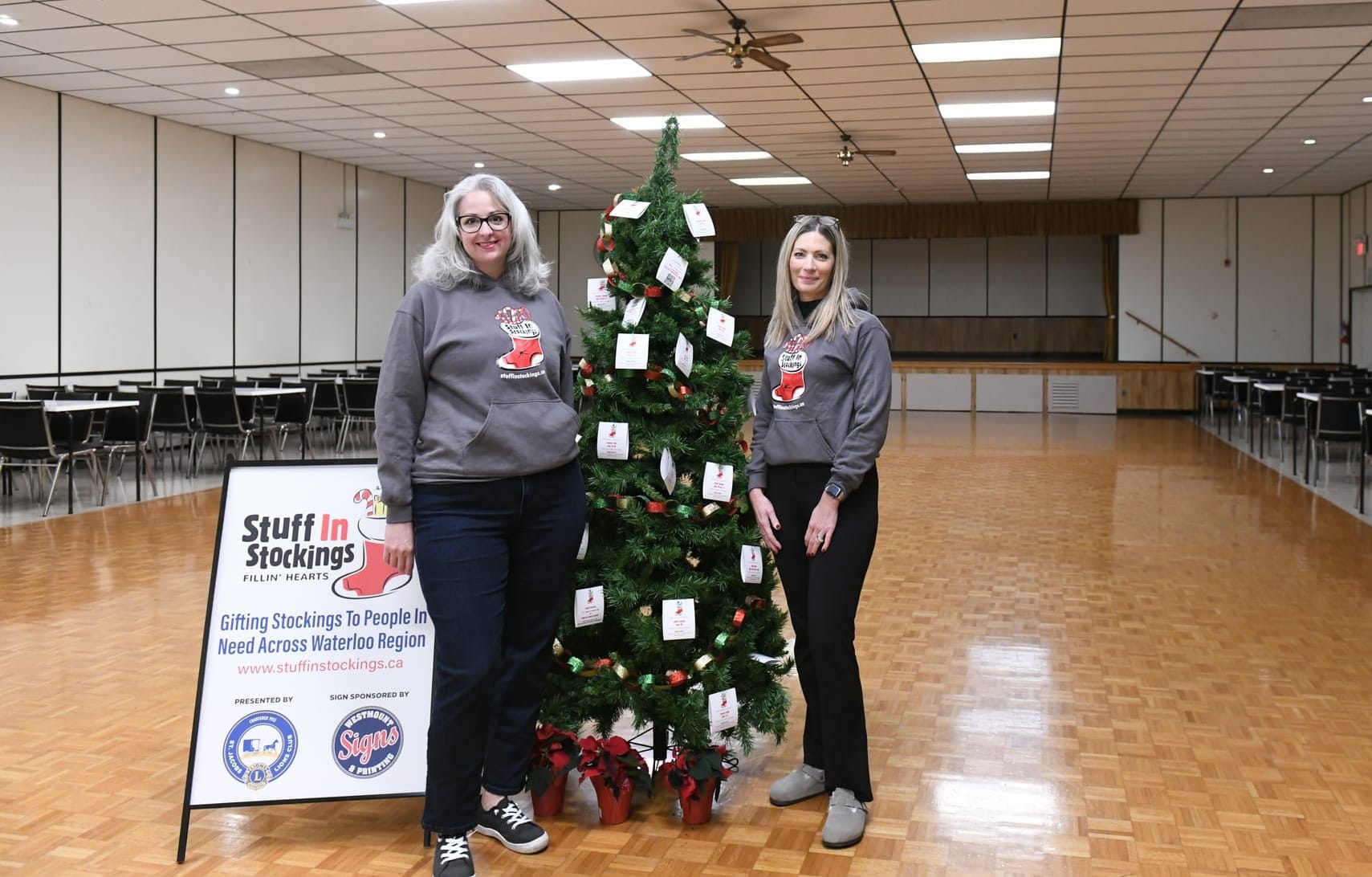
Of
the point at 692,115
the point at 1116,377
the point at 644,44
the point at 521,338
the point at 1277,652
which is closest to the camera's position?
the point at 521,338

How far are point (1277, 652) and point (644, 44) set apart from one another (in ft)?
20.3

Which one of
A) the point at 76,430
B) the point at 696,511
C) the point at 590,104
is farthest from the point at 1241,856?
the point at 590,104

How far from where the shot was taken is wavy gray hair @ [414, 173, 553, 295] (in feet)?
9.29

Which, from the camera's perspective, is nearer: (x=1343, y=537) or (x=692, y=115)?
(x=1343, y=537)

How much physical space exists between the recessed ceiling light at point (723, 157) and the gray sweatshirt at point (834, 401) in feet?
37.6

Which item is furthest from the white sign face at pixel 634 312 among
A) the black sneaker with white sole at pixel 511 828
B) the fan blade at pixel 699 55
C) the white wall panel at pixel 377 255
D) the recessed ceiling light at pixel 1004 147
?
the white wall panel at pixel 377 255

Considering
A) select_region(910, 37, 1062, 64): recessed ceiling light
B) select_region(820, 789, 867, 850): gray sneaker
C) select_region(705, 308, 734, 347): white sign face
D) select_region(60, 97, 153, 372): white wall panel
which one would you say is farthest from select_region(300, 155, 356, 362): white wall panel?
select_region(820, 789, 867, 850): gray sneaker

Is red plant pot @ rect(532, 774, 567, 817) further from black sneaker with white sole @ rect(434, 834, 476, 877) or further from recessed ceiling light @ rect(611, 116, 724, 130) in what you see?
recessed ceiling light @ rect(611, 116, 724, 130)

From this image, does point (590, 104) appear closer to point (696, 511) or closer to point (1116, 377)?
point (696, 511)

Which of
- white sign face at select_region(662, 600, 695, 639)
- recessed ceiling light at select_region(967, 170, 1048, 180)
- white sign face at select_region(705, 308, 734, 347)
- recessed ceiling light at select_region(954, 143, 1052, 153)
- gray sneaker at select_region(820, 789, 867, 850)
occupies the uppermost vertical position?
recessed ceiling light at select_region(967, 170, 1048, 180)

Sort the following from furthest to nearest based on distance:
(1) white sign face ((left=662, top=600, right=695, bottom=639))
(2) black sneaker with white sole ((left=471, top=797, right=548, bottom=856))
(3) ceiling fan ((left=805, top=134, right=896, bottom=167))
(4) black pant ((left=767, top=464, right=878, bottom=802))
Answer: (3) ceiling fan ((left=805, top=134, right=896, bottom=167))
(1) white sign face ((left=662, top=600, right=695, bottom=639))
(4) black pant ((left=767, top=464, right=878, bottom=802))
(2) black sneaker with white sole ((left=471, top=797, right=548, bottom=856))

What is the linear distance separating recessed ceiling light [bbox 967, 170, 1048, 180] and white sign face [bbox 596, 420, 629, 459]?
549 inches

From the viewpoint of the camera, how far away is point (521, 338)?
2836mm

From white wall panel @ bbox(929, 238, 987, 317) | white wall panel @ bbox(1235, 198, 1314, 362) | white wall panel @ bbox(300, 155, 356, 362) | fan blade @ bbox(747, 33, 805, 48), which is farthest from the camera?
white wall panel @ bbox(929, 238, 987, 317)
